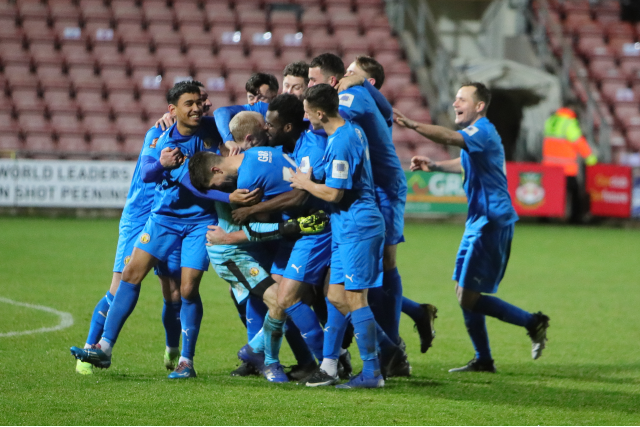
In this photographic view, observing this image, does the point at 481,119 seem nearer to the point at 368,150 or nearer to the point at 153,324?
the point at 368,150

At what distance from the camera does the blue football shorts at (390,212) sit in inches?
210

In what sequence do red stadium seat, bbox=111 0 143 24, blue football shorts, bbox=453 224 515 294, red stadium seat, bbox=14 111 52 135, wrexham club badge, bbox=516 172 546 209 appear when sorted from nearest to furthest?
blue football shorts, bbox=453 224 515 294 < wrexham club badge, bbox=516 172 546 209 < red stadium seat, bbox=14 111 52 135 < red stadium seat, bbox=111 0 143 24

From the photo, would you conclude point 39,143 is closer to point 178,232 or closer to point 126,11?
point 126,11

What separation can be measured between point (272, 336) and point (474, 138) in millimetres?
1846

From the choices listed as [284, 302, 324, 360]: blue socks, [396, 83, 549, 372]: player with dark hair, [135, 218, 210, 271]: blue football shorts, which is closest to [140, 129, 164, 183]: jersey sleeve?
[135, 218, 210, 271]: blue football shorts

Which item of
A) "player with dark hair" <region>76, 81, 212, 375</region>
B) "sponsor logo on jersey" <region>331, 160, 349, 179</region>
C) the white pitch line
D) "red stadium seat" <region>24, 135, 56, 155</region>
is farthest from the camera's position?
"red stadium seat" <region>24, 135, 56, 155</region>

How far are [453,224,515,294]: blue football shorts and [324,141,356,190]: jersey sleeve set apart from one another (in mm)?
1456

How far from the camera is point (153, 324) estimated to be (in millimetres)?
6938

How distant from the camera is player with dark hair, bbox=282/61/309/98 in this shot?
5.68m

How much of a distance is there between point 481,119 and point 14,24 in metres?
15.2

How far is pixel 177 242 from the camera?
5.25m

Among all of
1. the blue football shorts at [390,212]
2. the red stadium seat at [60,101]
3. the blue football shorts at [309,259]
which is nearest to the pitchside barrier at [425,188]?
the red stadium seat at [60,101]

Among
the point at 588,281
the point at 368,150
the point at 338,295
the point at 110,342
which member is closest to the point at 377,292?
the point at 338,295

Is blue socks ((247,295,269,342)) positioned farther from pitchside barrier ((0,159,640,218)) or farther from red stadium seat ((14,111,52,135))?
red stadium seat ((14,111,52,135))
